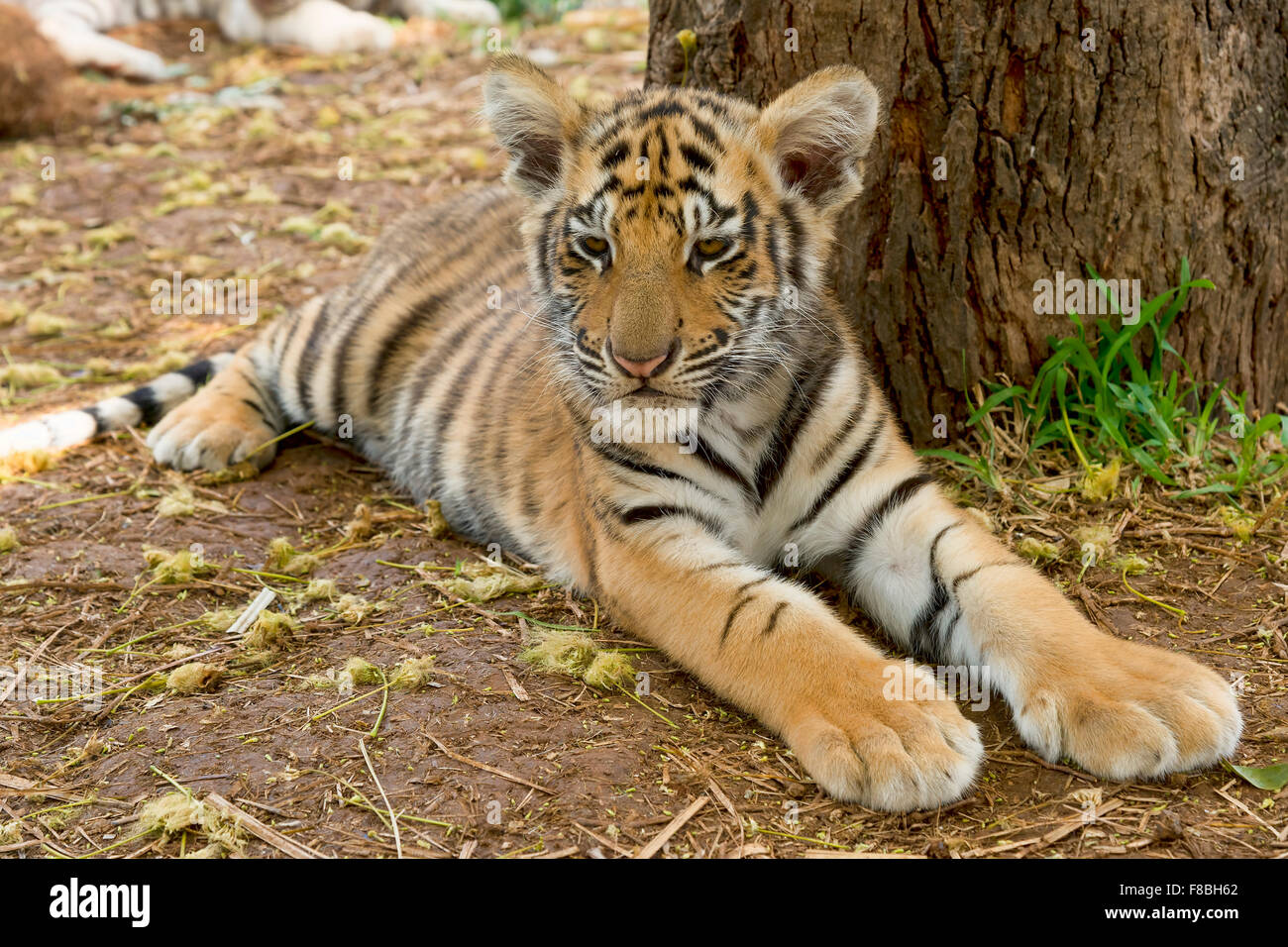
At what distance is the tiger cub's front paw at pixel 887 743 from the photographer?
8.10 ft

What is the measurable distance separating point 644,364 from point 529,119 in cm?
91

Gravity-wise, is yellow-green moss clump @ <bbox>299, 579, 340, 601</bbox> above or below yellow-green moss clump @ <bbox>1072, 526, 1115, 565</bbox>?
below

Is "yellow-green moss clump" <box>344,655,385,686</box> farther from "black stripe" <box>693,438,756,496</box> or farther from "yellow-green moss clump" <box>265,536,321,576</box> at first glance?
"black stripe" <box>693,438,756,496</box>

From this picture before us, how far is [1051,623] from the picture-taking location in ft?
9.30

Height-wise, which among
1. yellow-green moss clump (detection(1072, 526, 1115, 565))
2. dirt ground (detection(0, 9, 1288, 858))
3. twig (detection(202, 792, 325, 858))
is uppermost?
yellow-green moss clump (detection(1072, 526, 1115, 565))

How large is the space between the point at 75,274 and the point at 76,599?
316cm

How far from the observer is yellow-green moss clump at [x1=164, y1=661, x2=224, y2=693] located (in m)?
3.03

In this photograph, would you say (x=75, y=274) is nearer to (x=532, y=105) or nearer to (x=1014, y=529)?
(x=532, y=105)

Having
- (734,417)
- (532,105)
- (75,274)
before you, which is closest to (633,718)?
(734,417)

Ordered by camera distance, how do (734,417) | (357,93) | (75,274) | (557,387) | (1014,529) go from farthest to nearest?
(357,93)
(75,274)
(557,387)
(1014,529)
(734,417)

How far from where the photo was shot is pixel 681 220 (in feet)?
10.0

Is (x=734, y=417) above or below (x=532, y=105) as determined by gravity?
below

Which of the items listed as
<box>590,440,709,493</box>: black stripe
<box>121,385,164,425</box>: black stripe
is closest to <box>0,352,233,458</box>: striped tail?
<box>121,385,164,425</box>: black stripe

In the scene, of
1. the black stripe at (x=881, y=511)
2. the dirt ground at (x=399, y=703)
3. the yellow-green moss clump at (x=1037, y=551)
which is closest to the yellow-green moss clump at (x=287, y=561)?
the dirt ground at (x=399, y=703)
